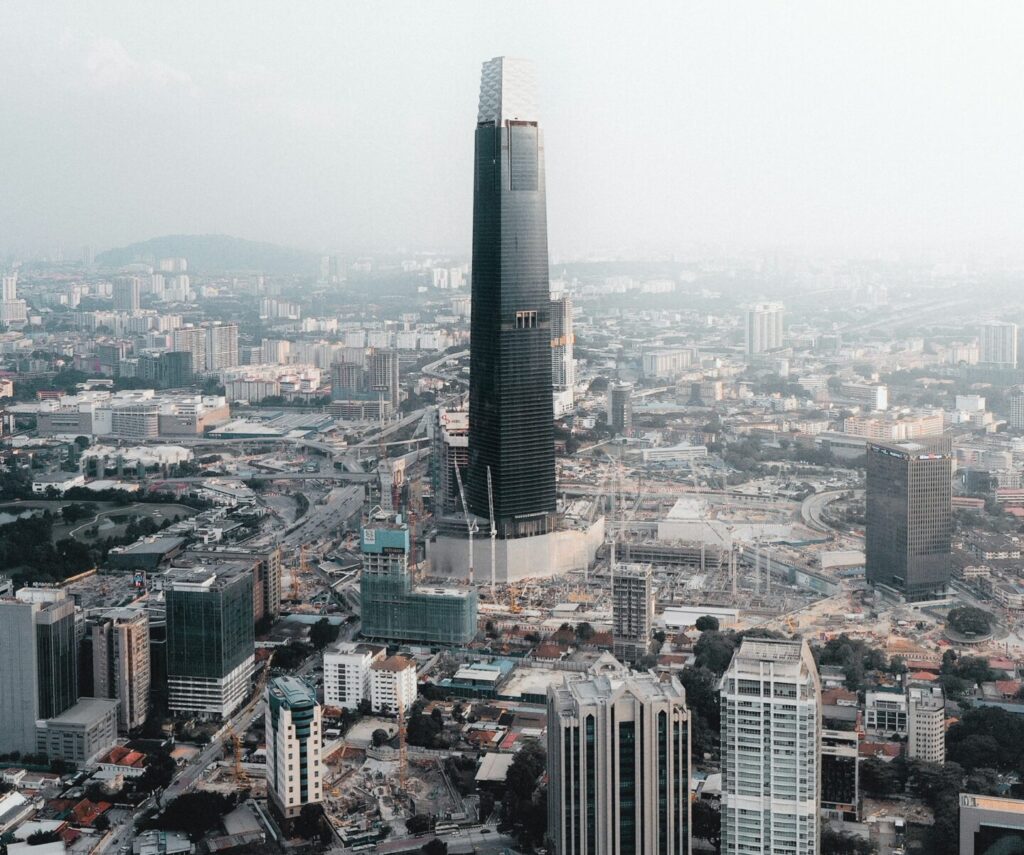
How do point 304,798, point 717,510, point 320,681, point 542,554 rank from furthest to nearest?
point 717,510
point 542,554
point 320,681
point 304,798

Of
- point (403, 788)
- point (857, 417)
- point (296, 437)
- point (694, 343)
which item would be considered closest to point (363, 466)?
point (296, 437)

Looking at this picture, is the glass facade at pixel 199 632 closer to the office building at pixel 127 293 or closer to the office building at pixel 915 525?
the office building at pixel 915 525

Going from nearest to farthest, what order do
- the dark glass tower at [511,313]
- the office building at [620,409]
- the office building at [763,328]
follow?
the dark glass tower at [511,313]
the office building at [620,409]
the office building at [763,328]

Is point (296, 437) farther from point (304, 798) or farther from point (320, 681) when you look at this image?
point (304, 798)

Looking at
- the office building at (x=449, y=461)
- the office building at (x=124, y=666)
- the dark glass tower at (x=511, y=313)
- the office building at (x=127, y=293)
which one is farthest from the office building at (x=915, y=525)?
the office building at (x=127, y=293)

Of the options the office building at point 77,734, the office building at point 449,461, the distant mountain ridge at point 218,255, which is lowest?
the office building at point 77,734

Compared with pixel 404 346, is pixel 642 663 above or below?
below

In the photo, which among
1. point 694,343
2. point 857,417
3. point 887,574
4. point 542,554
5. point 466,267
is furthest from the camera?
point 694,343
